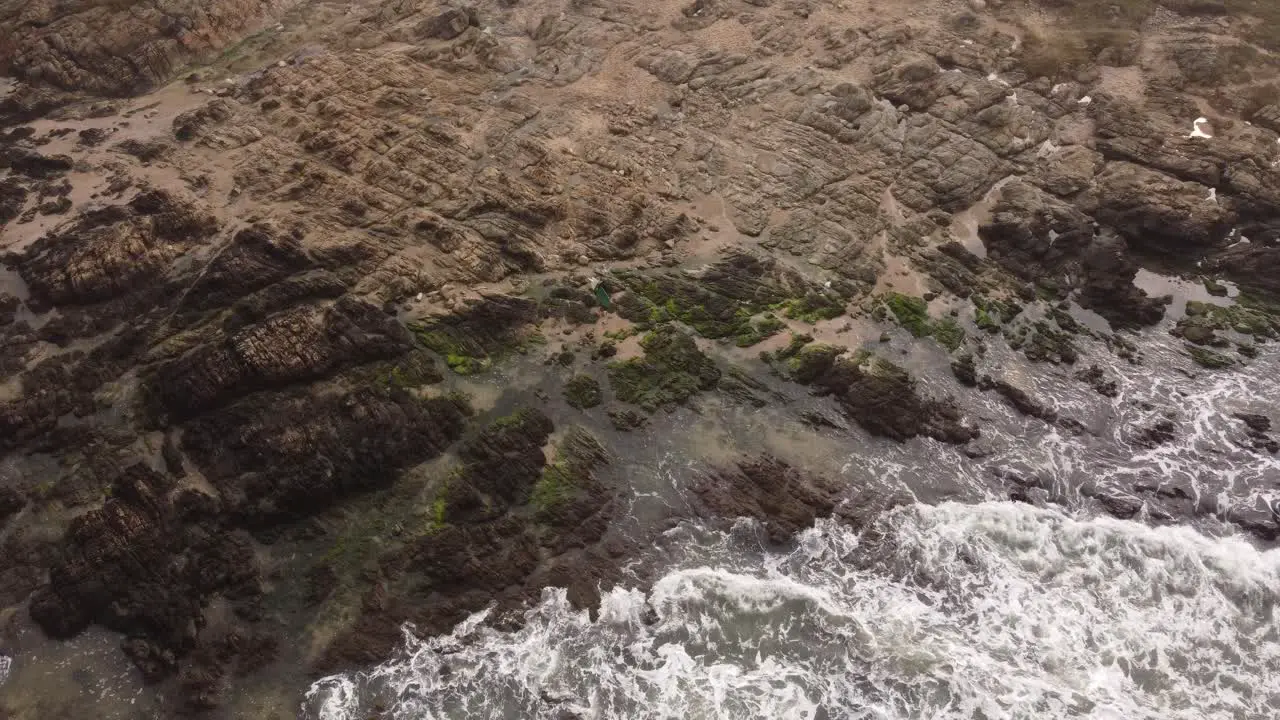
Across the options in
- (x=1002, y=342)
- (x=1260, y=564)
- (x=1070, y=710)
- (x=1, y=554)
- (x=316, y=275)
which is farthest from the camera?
(x=1002, y=342)

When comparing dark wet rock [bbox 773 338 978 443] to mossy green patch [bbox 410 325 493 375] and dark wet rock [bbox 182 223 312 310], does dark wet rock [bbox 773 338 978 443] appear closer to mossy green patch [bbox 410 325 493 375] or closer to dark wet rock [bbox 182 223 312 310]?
mossy green patch [bbox 410 325 493 375]

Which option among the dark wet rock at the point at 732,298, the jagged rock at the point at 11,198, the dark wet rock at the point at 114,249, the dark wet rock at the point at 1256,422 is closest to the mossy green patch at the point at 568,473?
the dark wet rock at the point at 732,298

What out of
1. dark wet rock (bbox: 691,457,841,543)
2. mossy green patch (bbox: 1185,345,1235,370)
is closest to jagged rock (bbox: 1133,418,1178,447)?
mossy green patch (bbox: 1185,345,1235,370)

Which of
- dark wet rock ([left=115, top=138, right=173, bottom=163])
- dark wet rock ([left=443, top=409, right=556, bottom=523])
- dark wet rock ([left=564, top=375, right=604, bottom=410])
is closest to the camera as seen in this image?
dark wet rock ([left=443, top=409, right=556, bottom=523])

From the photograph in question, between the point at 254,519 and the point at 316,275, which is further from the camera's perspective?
the point at 316,275

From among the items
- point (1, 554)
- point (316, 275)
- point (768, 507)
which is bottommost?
point (768, 507)

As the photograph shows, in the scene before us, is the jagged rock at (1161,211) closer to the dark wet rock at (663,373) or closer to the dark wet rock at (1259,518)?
the dark wet rock at (1259,518)

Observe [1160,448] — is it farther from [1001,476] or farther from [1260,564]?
[1001,476]

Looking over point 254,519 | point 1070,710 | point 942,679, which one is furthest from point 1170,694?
point 254,519
